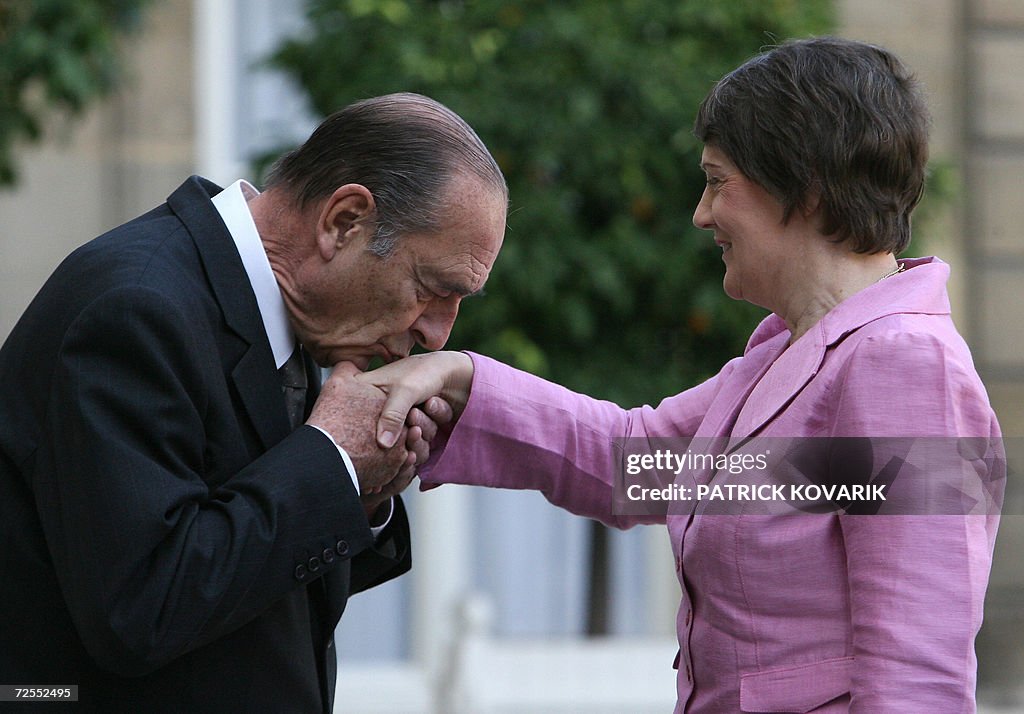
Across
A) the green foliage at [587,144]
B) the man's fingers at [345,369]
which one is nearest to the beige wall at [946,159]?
the green foliage at [587,144]

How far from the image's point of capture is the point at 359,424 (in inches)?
78.0

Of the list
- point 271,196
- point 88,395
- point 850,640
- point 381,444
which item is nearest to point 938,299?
point 850,640

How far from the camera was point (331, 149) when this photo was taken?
2041mm

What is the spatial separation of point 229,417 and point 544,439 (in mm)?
602

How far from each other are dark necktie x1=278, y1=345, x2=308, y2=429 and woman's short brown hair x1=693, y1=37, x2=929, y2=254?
0.73 metres

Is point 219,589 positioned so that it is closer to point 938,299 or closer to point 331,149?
point 331,149

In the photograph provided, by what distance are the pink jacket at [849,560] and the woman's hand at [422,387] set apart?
406 mm

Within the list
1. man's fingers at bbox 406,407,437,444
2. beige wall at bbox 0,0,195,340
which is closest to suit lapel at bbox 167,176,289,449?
man's fingers at bbox 406,407,437,444

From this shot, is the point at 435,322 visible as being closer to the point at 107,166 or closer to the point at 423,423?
the point at 423,423

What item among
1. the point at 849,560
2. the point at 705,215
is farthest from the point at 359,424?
the point at 849,560

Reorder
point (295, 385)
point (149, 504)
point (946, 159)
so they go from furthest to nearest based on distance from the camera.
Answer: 1. point (946, 159)
2. point (295, 385)
3. point (149, 504)

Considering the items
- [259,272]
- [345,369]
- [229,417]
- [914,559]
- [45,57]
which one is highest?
[45,57]

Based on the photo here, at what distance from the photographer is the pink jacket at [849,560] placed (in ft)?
5.59

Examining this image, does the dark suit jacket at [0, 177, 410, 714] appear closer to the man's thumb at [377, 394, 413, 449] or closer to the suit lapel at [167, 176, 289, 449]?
the suit lapel at [167, 176, 289, 449]
